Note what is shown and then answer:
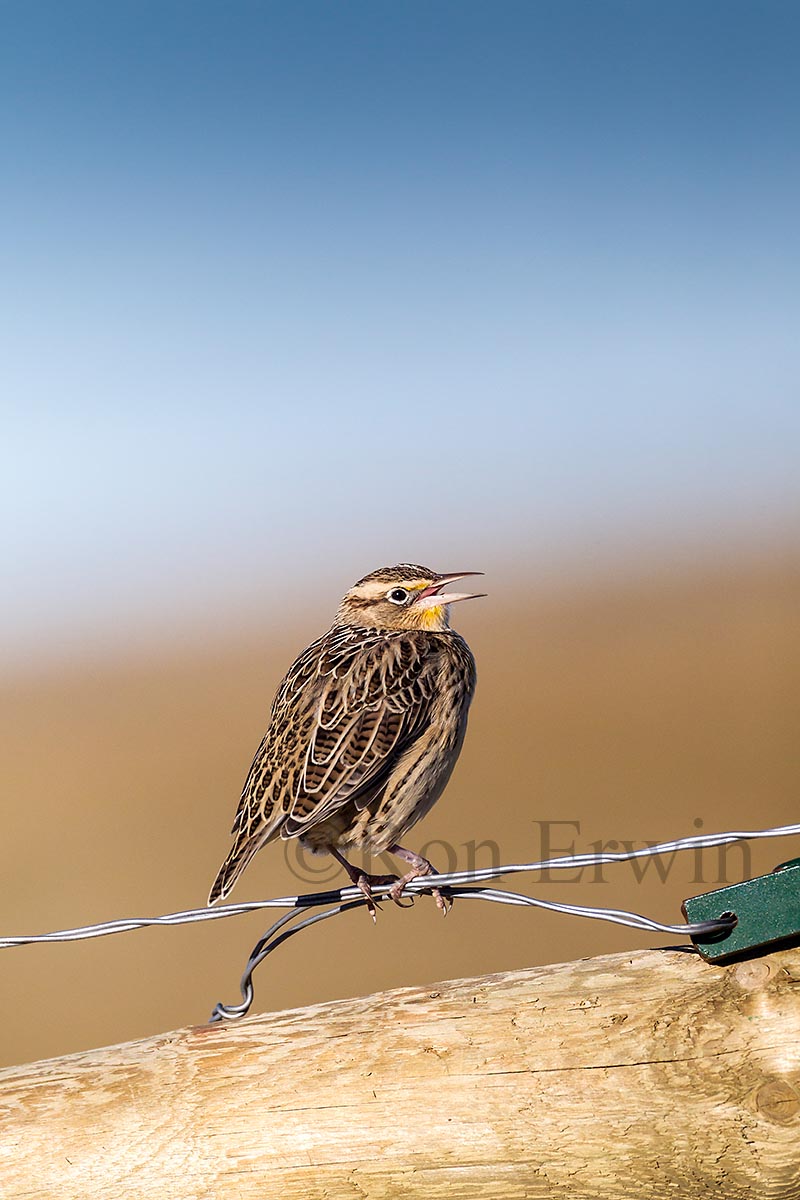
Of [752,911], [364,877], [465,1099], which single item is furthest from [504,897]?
[364,877]

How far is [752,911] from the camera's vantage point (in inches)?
116

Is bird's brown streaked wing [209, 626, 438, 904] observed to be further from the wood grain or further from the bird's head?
the wood grain

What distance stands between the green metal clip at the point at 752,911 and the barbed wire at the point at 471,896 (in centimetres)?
2

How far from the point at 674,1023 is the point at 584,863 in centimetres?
58

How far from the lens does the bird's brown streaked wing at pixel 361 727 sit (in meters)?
5.25

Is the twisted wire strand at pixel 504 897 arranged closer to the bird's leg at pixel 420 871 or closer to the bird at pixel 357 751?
the bird's leg at pixel 420 871

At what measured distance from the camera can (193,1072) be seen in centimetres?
320

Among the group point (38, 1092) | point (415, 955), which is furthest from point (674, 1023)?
point (415, 955)

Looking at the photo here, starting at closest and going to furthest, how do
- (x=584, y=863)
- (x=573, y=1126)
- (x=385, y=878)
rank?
(x=573, y=1126)
(x=584, y=863)
(x=385, y=878)

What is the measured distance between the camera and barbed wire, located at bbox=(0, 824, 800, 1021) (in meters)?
3.25

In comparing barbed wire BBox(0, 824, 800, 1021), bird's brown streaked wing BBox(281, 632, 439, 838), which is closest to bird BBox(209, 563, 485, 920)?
Result: bird's brown streaked wing BBox(281, 632, 439, 838)

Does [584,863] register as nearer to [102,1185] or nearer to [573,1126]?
[573,1126]

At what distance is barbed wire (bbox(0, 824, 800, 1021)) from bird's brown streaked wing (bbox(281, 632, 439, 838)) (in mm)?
968

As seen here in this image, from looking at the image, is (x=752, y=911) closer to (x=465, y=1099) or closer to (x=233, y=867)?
(x=465, y=1099)
